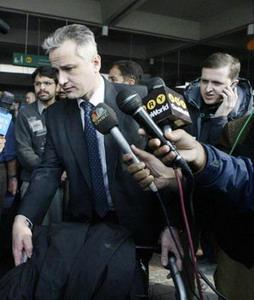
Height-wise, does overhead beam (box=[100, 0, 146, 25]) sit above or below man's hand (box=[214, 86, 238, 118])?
above

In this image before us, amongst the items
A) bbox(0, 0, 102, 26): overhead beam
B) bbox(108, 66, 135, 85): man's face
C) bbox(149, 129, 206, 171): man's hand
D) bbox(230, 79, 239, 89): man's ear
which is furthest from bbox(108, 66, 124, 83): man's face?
bbox(0, 0, 102, 26): overhead beam

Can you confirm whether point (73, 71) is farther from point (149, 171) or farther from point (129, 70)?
point (129, 70)

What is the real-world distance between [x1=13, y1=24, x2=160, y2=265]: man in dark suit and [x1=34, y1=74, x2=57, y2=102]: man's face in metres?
1.20

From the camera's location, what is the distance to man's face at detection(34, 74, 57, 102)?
2646 mm

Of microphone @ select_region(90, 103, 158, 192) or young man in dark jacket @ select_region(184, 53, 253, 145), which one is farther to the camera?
young man in dark jacket @ select_region(184, 53, 253, 145)

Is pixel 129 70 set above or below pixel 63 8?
below

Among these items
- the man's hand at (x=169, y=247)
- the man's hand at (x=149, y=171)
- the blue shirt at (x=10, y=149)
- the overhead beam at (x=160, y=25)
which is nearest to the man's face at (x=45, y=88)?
the blue shirt at (x=10, y=149)

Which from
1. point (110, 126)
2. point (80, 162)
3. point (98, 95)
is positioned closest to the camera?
point (110, 126)

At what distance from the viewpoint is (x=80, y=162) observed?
1.33 meters

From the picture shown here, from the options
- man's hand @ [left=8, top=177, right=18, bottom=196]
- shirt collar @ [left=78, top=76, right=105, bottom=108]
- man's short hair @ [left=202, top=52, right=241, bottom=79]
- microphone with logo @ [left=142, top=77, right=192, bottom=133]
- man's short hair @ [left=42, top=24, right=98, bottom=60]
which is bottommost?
man's hand @ [left=8, top=177, right=18, bottom=196]

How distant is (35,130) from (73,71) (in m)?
1.19

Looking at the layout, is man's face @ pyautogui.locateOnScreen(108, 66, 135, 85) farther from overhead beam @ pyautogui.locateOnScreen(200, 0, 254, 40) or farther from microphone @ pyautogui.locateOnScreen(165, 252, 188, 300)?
overhead beam @ pyautogui.locateOnScreen(200, 0, 254, 40)

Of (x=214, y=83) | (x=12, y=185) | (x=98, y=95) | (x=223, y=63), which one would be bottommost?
(x=12, y=185)

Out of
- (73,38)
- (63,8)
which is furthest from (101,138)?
(63,8)
